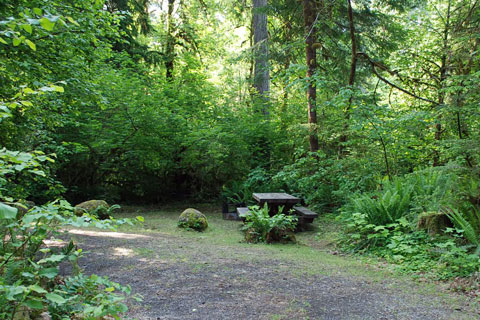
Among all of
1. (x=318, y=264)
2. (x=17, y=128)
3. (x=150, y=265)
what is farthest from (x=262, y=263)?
(x=17, y=128)

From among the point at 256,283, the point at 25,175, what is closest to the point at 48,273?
the point at 256,283

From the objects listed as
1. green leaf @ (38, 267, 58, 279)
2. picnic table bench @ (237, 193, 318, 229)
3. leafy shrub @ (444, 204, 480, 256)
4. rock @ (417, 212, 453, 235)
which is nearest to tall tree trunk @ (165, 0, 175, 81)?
picnic table bench @ (237, 193, 318, 229)

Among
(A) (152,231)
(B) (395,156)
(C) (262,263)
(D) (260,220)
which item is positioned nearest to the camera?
(C) (262,263)

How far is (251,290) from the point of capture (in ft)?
11.8

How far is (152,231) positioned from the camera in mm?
7215

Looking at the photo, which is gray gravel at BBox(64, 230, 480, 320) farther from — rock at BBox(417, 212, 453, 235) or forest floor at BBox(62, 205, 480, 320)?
rock at BBox(417, 212, 453, 235)

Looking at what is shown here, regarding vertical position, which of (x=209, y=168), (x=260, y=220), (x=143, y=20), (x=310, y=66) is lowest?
(x=260, y=220)

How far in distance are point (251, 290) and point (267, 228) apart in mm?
2842

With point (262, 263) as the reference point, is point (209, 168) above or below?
above

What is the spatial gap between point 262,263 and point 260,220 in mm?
1847

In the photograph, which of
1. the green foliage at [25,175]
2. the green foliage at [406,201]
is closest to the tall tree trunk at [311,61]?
the green foliage at [406,201]

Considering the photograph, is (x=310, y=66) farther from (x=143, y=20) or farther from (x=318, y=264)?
(x=143, y=20)

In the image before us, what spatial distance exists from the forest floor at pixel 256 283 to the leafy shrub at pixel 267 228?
1.50 feet

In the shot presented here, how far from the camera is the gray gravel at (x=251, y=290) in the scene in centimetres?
312
